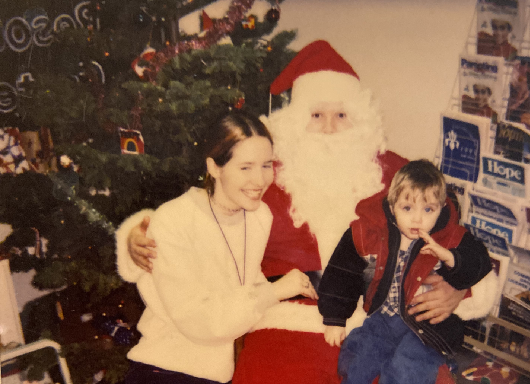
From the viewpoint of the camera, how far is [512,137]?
1.21 meters

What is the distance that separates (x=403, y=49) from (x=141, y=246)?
1.09 metres

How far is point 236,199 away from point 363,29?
0.74 metres

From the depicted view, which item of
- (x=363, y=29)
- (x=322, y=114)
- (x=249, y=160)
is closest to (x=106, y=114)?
(x=249, y=160)

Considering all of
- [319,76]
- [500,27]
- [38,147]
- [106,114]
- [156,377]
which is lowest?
[156,377]

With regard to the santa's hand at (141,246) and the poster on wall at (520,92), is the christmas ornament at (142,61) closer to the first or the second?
the santa's hand at (141,246)

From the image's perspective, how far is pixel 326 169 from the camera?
1.45 meters

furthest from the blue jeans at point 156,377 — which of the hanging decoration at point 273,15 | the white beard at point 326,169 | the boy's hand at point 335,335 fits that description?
the hanging decoration at point 273,15

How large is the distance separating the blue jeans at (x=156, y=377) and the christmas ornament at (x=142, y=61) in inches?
39.9

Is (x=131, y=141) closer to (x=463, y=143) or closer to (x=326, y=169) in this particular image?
(x=326, y=169)

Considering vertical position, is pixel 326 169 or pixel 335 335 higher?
pixel 326 169

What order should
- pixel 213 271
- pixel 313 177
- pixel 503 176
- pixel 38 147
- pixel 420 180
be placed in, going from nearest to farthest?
pixel 420 180
pixel 503 176
pixel 213 271
pixel 313 177
pixel 38 147

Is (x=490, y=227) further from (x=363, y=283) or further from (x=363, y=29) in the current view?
(x=363, y=29)

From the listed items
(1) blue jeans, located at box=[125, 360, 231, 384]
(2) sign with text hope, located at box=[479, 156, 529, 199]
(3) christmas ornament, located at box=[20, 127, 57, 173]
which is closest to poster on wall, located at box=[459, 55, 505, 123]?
(2) sign with text hope, located at box=[479, 156, 529, 199]

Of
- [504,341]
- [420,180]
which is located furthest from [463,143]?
[504,341]
